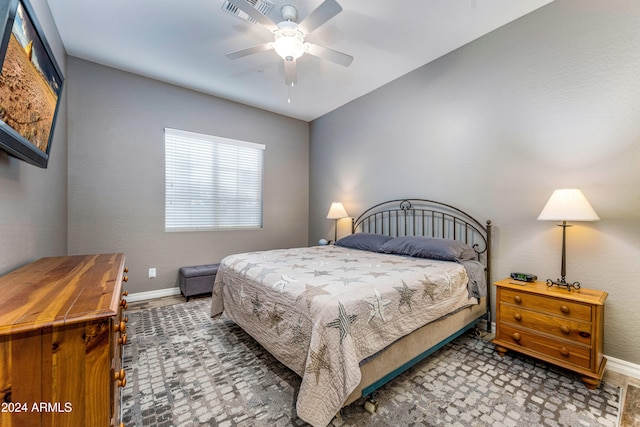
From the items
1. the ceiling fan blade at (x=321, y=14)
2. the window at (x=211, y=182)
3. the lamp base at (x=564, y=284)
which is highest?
the ceiling fan blade at (x=321, y=14)

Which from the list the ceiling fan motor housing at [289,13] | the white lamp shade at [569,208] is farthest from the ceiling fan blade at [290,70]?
the white lamp shade at [569,208]

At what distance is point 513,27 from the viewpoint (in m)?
2.52

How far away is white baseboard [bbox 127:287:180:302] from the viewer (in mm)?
3426

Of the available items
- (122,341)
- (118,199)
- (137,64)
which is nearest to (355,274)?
(122,341)

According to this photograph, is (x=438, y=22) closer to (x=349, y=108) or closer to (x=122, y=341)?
(x=349, y=108)

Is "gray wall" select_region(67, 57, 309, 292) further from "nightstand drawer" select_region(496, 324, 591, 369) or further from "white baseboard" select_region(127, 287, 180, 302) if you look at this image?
"nightstand drawer" select_region(496, 324, 591, 369)

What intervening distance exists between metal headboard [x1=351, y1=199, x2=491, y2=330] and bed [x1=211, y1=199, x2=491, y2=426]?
0.01 meters

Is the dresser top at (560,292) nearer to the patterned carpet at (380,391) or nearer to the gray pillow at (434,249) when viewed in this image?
the gray pillow at (434,249)

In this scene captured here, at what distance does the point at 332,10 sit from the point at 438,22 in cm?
125

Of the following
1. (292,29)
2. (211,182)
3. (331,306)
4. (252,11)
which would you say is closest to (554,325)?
(331,306)

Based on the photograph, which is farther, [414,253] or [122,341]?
[414,253]

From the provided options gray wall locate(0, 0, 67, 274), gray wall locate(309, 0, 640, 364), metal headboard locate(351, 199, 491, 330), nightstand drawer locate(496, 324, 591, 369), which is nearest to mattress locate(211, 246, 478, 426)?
nightstand drawer locate(496, 324, 591, 369)

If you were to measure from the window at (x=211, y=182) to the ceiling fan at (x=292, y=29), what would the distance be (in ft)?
6.11

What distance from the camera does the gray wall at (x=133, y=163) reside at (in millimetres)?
3146
